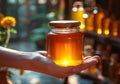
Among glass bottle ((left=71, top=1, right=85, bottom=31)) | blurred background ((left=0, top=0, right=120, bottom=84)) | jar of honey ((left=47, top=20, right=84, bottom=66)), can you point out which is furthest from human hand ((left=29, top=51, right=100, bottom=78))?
glass bottle ((left=71, top=1, right=85, bottom=31))

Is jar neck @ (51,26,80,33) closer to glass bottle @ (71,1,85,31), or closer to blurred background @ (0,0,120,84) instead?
blurred background @ (0,0,120,84)

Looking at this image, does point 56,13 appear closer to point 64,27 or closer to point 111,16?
point 111,16

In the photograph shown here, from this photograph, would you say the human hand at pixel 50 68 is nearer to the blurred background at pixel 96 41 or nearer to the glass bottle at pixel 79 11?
the blurred background at pixel 96 41

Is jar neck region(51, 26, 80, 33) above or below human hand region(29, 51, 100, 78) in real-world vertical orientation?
above

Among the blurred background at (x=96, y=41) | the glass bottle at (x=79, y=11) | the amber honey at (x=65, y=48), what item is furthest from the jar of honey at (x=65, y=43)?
the glass bottle at (x=79, y=11)

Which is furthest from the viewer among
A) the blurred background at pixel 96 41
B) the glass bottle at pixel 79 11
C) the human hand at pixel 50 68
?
the glass bottle at pixel 79 11

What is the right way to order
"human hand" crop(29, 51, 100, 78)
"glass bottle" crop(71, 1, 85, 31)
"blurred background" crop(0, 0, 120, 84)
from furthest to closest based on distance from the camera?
1. "glass bottle" crop(71, 1, 85, 31)
2. "blurred background" crop(0, 0, 120, 84)
3. "human hand" crop(29, 51, 100, 78)

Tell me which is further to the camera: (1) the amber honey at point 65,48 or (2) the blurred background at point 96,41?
(2) the blurred background at point 96,41

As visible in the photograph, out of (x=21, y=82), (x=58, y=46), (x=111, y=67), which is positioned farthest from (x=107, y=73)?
(x=58, y=46)
